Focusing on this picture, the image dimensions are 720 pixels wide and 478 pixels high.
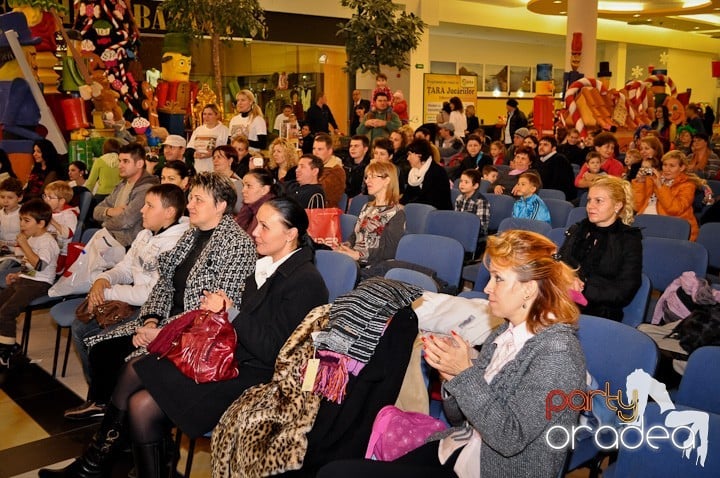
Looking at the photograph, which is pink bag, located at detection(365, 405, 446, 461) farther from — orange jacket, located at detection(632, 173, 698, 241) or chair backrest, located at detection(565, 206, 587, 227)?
orange jacket, located at detection(632, 173, 698, 241)

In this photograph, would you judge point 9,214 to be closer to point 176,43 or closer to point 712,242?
point 712,242

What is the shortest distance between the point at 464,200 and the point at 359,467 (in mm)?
3998

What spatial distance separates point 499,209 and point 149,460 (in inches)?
157

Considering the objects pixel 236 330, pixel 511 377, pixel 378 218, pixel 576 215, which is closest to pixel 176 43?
pixel 378 218

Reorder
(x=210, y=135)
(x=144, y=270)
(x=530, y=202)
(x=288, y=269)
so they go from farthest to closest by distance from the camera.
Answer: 1. (x=210, y=135)
2. (x=530, y=202)
3. (x=144, y=270)
4. (x=288, y=269)

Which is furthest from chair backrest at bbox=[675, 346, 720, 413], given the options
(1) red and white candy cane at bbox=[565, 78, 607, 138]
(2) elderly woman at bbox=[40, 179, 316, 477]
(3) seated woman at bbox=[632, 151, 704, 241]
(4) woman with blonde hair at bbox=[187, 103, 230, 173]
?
(1) red and white candy cane at bbox=[565, 78, 607, 138]

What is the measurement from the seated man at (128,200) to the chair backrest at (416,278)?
2.25m

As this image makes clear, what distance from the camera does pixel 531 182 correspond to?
18.5ft

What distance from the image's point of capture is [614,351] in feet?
8.39

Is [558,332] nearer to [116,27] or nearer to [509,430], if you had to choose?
[509,430]

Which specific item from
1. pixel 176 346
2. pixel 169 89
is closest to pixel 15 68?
pixel 169 89

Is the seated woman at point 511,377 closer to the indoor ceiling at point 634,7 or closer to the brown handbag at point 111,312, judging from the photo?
the brown handbag at point 111,312

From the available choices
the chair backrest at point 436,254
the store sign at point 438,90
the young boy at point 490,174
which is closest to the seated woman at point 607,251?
the chair backrest at point 436,254

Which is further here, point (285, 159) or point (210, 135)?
point (210, 135)
